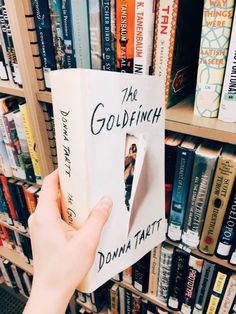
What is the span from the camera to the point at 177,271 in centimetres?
84

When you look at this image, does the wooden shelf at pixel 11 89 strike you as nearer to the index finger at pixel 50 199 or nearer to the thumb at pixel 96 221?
the index finger at pixel 50 199

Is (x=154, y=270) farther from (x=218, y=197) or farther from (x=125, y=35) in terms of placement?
(x=125, y=35)

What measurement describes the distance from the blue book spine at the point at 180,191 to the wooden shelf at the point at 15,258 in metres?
0.86

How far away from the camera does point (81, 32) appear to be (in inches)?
25.4

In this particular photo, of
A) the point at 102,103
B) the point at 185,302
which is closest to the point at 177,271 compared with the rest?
the point at 185,302

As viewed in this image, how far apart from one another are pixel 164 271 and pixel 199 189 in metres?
0.36

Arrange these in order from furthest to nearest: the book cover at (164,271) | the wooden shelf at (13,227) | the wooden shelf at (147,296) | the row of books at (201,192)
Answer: the wooden shelf at (13,227) → the wooden shelf at (147,296) → the book cover at (164,271) → the row of books at (201,192)

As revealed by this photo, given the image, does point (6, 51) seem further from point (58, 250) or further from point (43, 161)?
point (58, 250)

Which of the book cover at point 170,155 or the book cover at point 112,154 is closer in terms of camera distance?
the book cover at point 112,154

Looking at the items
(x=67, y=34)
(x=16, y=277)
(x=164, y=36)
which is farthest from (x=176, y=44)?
(x=16, y=277)

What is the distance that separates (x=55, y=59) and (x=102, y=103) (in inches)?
15.0

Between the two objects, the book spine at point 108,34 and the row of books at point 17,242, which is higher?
the book spine at point 108,34

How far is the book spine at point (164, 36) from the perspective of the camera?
537 millimetres

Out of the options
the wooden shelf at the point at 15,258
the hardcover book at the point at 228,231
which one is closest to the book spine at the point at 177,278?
the hardcover book at the point at 228,231
